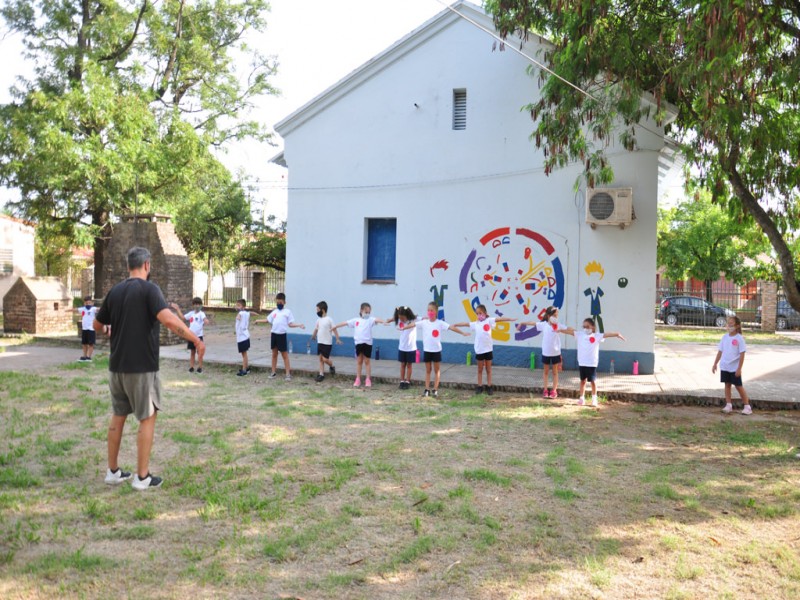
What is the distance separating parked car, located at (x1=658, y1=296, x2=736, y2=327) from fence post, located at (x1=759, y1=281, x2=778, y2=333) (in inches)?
67.4

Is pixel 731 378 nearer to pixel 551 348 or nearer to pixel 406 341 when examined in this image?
pixel 551 348

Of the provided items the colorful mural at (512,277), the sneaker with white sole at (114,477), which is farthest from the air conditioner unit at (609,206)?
the sneaker with white sole at (114,477)

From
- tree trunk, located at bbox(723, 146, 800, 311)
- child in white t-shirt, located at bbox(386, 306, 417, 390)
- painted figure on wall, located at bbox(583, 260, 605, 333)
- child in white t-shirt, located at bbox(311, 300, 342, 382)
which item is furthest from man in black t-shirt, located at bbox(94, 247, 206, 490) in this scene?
painted figure on wall, located at bbox(583, 260, 605, 333)

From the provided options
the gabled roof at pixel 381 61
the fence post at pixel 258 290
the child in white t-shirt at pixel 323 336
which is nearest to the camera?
the child in white t-shirt at pixel 323 336

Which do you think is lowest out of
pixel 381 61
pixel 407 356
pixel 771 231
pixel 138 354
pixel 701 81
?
pixel 407 356

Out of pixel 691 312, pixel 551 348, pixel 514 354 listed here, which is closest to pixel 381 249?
pixel 514 354

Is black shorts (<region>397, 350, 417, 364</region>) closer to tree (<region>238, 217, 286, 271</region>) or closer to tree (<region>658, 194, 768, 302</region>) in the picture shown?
tree (<region>238, 217, 286, 271</region>)

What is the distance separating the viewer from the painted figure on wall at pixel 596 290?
40.0 feet

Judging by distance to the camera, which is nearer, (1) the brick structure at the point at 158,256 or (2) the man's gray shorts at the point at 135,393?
(2) the man's gray shorts at the point at 135,393

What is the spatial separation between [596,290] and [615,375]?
1618 millimetres

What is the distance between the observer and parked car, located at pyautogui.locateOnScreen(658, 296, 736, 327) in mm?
26047

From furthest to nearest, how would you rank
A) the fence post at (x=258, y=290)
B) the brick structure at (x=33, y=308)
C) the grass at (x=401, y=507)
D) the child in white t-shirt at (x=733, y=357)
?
the fence post at (x=258, y=290) → the brick structure at (x=33, y=308) → the child in white t-shirt at (x=733, y=357) → the grass at (x=401, y=507)

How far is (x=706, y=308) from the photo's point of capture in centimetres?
2619

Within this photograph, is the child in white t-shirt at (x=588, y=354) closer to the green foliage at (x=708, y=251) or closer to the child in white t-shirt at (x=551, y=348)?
the child in white t-shirt at (x=551, y=348)
